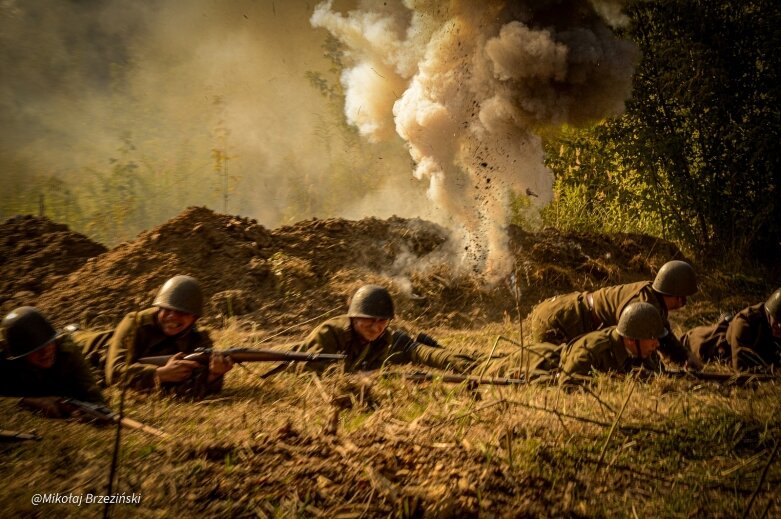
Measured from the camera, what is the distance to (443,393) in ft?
10.4

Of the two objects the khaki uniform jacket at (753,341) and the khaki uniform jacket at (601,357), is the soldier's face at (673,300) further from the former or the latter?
the khaki uniform jacket at (601,357)

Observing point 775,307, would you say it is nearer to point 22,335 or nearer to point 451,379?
point 451,379

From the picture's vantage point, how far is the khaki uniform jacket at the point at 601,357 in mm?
3842

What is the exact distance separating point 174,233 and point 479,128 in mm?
5426

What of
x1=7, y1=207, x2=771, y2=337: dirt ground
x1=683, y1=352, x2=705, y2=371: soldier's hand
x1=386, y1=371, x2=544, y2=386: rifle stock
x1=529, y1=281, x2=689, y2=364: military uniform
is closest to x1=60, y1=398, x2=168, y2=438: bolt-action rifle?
x1=386, y1=371, x2=544, y2=386: rifle stock

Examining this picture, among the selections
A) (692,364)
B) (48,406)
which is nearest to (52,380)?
(48,406)

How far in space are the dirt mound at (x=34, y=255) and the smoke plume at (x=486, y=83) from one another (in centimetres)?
588

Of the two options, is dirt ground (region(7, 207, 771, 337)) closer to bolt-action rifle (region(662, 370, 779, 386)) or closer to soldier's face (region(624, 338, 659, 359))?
soldier's face (region(624, 338, 659, 359))

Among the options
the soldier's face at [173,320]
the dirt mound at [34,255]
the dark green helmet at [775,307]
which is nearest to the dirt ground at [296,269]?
the dirt mound at [34,255]

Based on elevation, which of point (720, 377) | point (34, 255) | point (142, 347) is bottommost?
point (720, 377)

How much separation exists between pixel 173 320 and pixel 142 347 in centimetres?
32

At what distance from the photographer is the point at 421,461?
6.41 ft

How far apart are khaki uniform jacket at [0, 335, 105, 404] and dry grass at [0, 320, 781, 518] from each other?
1.11 feet

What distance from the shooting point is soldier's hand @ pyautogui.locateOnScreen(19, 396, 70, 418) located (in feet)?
9.11
